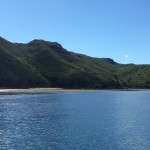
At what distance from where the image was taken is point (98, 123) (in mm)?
98188

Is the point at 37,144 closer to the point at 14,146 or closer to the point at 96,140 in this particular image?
the point at 14,146

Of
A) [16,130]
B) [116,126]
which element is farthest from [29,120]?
[116,126]

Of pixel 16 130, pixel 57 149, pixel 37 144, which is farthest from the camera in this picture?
pixel 16 130

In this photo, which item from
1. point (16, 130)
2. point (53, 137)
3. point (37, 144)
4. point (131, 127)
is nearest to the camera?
point (37, 144)

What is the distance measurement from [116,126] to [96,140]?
73.4 ft

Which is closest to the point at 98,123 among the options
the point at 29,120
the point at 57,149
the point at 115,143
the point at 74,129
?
the point at 74,129

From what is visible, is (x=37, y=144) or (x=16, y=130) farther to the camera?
(x=16, y=130)

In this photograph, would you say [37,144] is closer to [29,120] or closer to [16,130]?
[16,130]

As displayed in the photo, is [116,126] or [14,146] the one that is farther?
[116,126]

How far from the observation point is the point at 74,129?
8638 cm

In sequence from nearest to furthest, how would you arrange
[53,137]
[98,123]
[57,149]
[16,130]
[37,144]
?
1. [57,149]
2. [37,144]
3. [53,137]
4. [16,130]
5. [98,123]

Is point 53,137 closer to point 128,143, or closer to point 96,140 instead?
point 96,140

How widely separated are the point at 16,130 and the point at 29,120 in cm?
2001

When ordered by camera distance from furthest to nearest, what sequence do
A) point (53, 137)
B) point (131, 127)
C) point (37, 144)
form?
1. point (131, 127)
2. point (53, 137)
3. point (37, 144)
